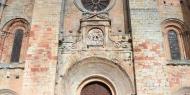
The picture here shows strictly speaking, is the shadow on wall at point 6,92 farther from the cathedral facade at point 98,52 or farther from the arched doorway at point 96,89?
the arched doorway at point 96,89

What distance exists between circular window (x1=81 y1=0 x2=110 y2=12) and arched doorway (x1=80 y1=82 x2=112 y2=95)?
12.7ft

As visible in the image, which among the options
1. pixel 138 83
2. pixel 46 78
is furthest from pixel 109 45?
pixel 46 78

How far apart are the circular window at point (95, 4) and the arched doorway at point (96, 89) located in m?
3.87

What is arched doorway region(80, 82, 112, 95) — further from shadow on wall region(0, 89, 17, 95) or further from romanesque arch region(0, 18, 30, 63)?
romanesque arch region(0, 18, 30, 63)

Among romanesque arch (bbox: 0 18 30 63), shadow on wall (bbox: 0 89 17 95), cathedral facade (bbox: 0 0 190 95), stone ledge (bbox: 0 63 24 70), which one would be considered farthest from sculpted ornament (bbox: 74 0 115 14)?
shadow on wall (bbox: 0 89 17 95)

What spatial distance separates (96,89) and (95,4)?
4.46 metres

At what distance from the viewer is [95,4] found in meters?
15.0

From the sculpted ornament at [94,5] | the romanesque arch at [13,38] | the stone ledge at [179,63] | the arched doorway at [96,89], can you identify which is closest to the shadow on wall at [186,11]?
the stone ledge at [179,63]

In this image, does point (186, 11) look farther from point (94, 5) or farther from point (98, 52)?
point (98, 52)

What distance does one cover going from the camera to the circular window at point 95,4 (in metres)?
14.9

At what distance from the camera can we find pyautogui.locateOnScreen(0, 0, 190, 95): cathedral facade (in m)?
12.1

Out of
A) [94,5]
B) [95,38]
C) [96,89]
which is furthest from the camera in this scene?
[94,5]

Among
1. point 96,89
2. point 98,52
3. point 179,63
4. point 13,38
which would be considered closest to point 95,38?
point 98,52

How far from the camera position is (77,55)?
12719mm
